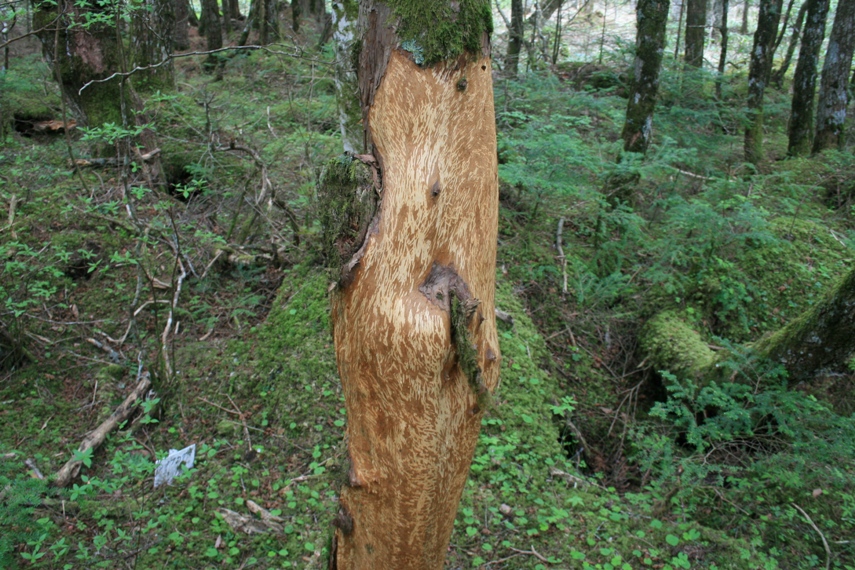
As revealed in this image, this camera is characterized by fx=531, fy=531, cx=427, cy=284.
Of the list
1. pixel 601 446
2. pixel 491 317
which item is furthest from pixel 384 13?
pixel 601 446

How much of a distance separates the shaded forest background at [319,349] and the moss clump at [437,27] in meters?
1.80

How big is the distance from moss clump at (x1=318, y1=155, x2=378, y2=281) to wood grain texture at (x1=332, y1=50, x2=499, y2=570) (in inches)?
2.4

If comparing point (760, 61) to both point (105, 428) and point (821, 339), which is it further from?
point (105, 428)

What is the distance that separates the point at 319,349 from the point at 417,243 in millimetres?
3000

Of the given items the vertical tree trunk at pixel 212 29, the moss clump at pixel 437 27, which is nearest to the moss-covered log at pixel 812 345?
the moss clump at pixel 437 27

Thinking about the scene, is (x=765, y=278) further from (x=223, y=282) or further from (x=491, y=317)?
(x=223, y=282)

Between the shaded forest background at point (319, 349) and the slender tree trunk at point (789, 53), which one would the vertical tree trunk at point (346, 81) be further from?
the slender tree trunk at point (789, 53)

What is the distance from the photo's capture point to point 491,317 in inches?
77.1

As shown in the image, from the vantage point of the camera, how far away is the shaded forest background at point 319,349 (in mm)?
3379

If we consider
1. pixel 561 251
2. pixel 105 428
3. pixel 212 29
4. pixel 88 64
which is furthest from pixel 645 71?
pixel 212 29

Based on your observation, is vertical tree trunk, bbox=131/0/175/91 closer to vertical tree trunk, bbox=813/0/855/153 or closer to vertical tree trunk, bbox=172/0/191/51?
vertical tree trunk, bbox=172/0/191/51

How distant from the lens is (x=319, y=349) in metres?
4.49

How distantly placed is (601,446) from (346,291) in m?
3.69

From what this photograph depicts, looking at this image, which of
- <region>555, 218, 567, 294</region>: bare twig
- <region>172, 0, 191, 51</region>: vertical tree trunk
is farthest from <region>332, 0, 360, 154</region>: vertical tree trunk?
<region>172, 0, 191, 51</region>: vertical tree trunk
